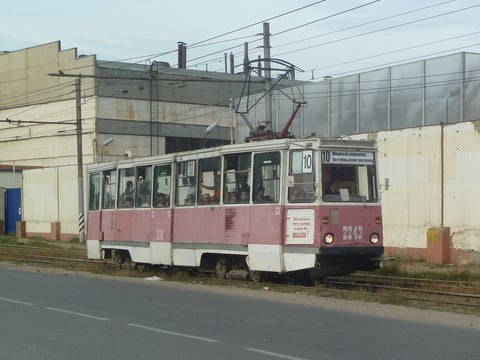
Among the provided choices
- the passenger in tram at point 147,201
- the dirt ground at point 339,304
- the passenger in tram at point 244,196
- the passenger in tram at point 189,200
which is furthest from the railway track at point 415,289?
the passenger in tram at point 147,201

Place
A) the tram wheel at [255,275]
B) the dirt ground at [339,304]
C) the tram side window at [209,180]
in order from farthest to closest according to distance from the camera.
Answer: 1. the tram side window at [209,180]
2. the tram wheel at [255,275]
3. the dirt ground at [339,304]

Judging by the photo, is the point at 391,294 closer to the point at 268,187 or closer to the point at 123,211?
the point at 268,187

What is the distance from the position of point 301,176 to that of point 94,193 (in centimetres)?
911

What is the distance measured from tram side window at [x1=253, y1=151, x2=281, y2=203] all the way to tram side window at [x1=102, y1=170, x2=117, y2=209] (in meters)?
6.38

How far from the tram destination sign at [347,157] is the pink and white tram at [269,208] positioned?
2 cm

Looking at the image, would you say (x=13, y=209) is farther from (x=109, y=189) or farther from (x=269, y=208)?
(x=269, y=208)

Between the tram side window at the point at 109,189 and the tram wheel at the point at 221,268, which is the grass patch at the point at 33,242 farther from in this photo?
the tram wheel at the point at 221,268

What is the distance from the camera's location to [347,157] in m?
15.9

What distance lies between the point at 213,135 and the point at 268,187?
4709 cm

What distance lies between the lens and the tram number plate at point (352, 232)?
1550 centimetres

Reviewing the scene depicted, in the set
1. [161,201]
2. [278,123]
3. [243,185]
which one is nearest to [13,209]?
[278,123]

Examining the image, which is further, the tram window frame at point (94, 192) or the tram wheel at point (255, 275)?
the tram window frame at point (94, 192)

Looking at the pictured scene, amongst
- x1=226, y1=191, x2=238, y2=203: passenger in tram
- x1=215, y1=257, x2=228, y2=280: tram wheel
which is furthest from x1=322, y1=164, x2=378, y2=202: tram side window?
x1=215, y1=257, x2=228, y2=280: tram wheel

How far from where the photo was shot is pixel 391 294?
597 inches
